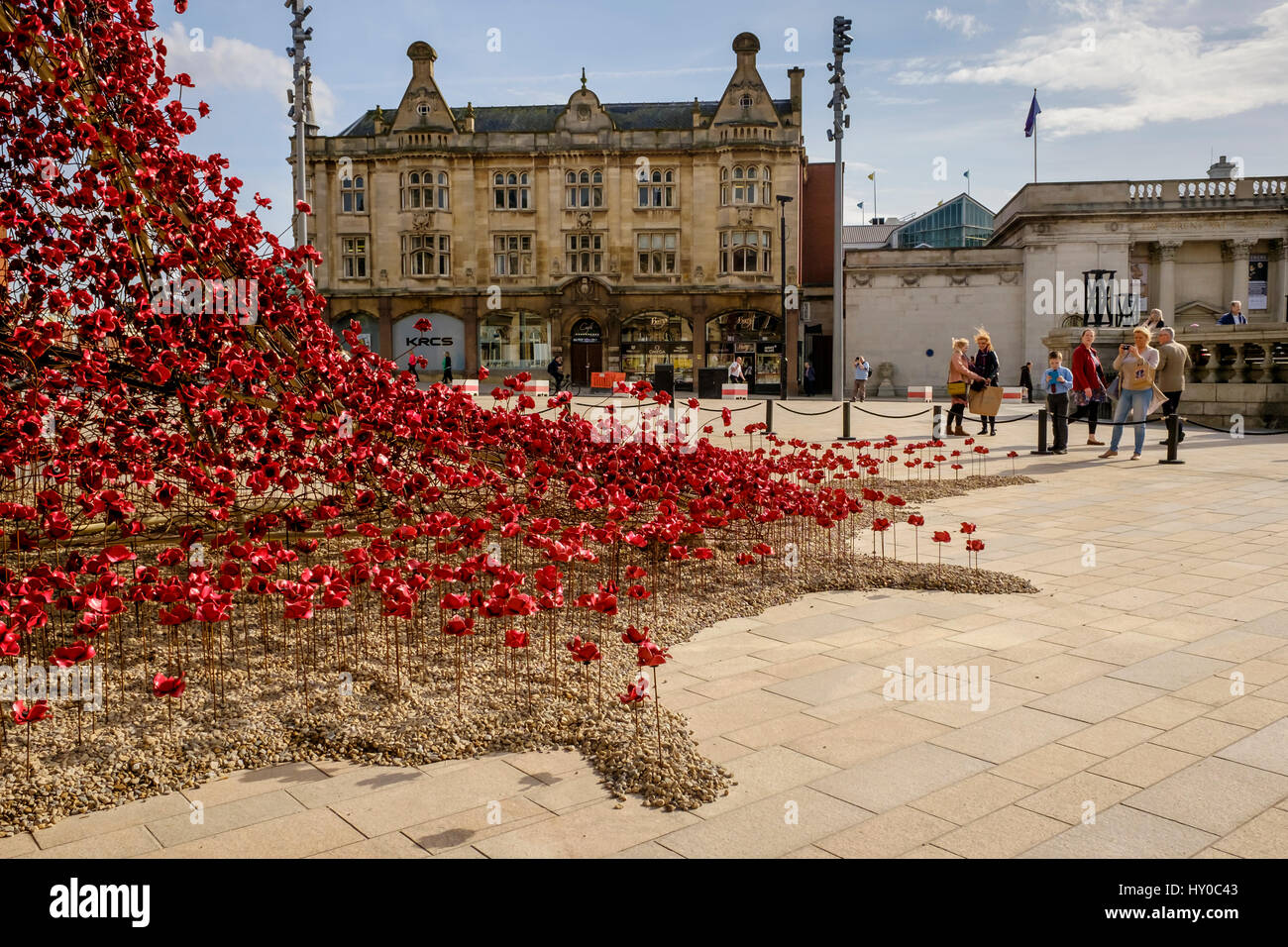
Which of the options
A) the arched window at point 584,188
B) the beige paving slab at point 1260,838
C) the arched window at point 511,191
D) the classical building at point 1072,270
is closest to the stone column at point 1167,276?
the classical building at point 1072,270

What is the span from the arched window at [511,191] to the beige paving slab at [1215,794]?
4689 cm

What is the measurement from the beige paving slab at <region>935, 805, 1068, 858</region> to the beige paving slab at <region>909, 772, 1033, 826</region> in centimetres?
5

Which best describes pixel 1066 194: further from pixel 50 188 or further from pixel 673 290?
pixel 50 188

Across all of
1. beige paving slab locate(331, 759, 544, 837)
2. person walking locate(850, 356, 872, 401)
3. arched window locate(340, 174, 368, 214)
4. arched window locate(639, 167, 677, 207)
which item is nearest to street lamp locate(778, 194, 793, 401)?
person walking locate(850, 356, 872, 401)

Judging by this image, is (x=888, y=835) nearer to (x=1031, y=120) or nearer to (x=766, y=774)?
(x=766, y=774)

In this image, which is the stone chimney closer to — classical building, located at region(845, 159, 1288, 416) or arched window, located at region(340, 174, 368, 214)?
classical building, located at region(845, 159, 1288, 416)

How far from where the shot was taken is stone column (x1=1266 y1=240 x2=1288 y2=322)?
42719 millimetres

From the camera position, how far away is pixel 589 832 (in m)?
→ 3.69

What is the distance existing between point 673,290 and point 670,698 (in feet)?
144

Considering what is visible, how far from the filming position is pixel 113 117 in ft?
22.1

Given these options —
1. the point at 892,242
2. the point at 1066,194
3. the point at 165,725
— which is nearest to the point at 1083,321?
the point at 1066,194

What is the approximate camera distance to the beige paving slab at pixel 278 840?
11.5 feet

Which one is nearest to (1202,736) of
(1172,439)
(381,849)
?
(381,849)

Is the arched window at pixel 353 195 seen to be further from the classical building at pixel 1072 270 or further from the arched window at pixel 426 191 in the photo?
the classical building at pixel 1072 270
